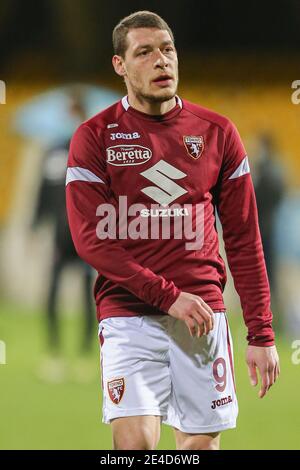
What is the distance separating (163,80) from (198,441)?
1198mm

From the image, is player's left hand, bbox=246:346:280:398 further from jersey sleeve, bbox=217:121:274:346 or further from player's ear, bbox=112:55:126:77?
player's ear, bbox=112:55:126:77

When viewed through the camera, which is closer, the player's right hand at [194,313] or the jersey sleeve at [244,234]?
the player's right hand at [194,313]

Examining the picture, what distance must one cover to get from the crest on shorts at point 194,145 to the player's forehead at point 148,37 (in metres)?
0.33

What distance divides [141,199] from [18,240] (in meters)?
7.52

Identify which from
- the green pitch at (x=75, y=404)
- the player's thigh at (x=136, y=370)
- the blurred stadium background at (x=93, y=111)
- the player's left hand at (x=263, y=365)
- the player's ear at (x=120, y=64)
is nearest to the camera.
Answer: the player's thigh at (x=136, y=370)

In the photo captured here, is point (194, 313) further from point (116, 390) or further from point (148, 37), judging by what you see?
point (148, 37)

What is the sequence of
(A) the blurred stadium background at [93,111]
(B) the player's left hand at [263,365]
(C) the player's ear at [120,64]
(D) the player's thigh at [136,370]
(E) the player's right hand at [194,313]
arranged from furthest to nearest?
(A) the blurred stadium background at [93,111] → (C) the player's ear at [120,64] → (B) the player's left hand at [263,365] → (D) the player's thigh at [136,370] → (E) the player's right hand at [194,313]

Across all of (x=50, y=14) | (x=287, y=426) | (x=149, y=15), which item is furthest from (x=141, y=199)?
(x=50, y=14)

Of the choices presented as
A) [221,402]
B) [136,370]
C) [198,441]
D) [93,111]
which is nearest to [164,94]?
[136,370]

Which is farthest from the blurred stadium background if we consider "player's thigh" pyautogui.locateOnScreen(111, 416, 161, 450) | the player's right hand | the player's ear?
the player's right hand

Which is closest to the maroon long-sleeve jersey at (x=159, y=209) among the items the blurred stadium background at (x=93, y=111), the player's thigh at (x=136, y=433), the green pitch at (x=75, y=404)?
the player's thigh at (x=136, y=433)

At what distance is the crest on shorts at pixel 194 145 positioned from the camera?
11.4 feet

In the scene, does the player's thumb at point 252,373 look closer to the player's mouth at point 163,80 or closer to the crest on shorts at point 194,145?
the crest on shorts at point 194,145

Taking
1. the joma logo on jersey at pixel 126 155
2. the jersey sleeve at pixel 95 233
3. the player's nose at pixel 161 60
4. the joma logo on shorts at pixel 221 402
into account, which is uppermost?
the player's nose at pixel 161 60
